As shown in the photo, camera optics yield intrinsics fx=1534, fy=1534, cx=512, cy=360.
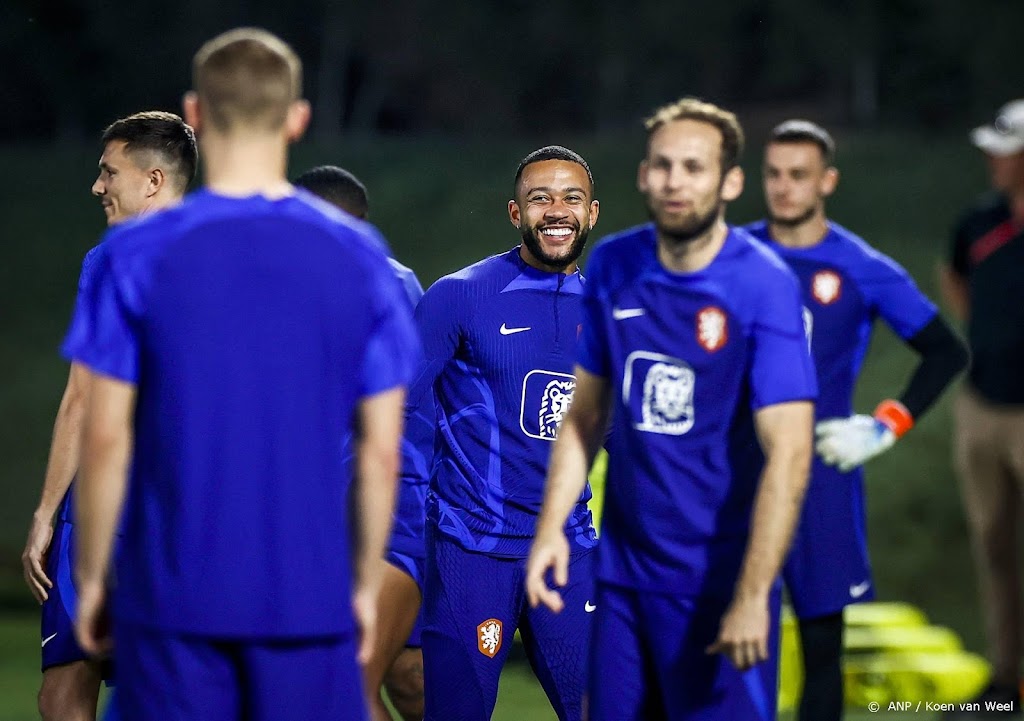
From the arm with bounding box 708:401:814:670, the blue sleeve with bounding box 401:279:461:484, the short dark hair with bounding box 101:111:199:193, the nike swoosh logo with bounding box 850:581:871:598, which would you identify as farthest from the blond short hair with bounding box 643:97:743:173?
the nike swoosh logo with bounding box 850:581:871:598

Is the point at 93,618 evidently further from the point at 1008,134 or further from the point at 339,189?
the point at 1008,134

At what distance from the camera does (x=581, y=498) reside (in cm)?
511

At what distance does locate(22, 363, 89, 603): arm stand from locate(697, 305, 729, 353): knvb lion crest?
1.80 metres

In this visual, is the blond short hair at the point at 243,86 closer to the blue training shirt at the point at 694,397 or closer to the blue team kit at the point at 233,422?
the blue team kit at the point at 233,422

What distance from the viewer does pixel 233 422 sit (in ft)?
9.48

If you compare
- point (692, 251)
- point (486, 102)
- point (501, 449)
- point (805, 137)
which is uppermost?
point (486, 102)

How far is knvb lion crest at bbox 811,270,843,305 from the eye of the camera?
5.69 m

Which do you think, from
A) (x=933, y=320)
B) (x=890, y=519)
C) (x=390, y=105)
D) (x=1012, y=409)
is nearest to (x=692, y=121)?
(x=933, y=320)

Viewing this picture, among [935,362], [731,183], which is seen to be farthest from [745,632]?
[935,362]

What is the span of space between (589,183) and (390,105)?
18.0 metres

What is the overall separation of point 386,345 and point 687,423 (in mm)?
993

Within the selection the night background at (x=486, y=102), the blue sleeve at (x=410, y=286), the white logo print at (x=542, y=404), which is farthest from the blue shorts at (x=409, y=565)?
the night background at (x=486, y=102)

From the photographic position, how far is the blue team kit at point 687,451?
12.2 ft

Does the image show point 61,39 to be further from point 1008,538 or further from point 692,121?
point 692,121
